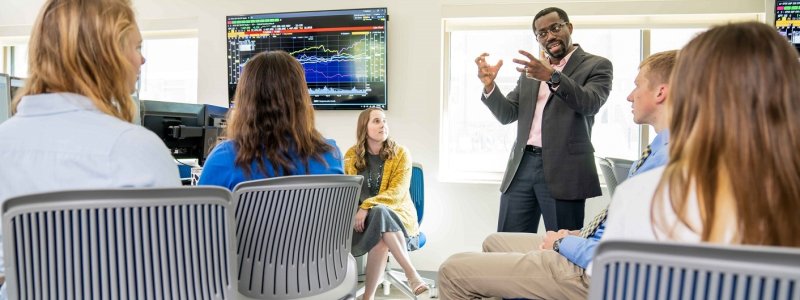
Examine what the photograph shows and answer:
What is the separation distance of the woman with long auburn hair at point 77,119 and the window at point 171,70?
11.1 ft

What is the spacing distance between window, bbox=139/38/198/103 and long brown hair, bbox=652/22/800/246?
404 centimetres

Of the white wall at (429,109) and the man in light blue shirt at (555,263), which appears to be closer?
the man in light blue shirt at (555,263)

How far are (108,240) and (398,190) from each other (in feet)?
7.43

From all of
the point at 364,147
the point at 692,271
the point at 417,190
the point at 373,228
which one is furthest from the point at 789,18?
the point at 692,271

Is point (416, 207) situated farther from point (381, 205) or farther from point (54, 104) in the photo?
point (54, 104)

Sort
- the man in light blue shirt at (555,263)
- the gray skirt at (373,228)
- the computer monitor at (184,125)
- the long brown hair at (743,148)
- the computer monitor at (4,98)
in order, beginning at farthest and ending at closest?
the gray skirt at (373,228) → the computer monitor at (184,125) → the computer monitor at (4,98) → the man in light blue shirt at (555,263) → the long brown hair at (743,148)

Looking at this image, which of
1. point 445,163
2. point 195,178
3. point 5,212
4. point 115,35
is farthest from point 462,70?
point 5,212

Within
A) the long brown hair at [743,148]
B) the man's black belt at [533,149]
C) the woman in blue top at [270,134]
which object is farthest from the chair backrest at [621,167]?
the long brown hair at [743,148]

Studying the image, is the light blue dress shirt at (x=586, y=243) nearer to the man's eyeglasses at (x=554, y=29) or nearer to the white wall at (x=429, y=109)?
the man's eyeglasses at (x=554, y=29)

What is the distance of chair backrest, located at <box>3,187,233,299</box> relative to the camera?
0.88 m

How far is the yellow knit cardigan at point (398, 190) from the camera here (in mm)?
3080

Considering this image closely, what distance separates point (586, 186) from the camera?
2355 mm

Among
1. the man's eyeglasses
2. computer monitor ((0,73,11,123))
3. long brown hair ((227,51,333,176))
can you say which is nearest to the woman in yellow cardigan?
the man's eyeglasses

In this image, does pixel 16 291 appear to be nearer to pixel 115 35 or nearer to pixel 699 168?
pixel 115 35
